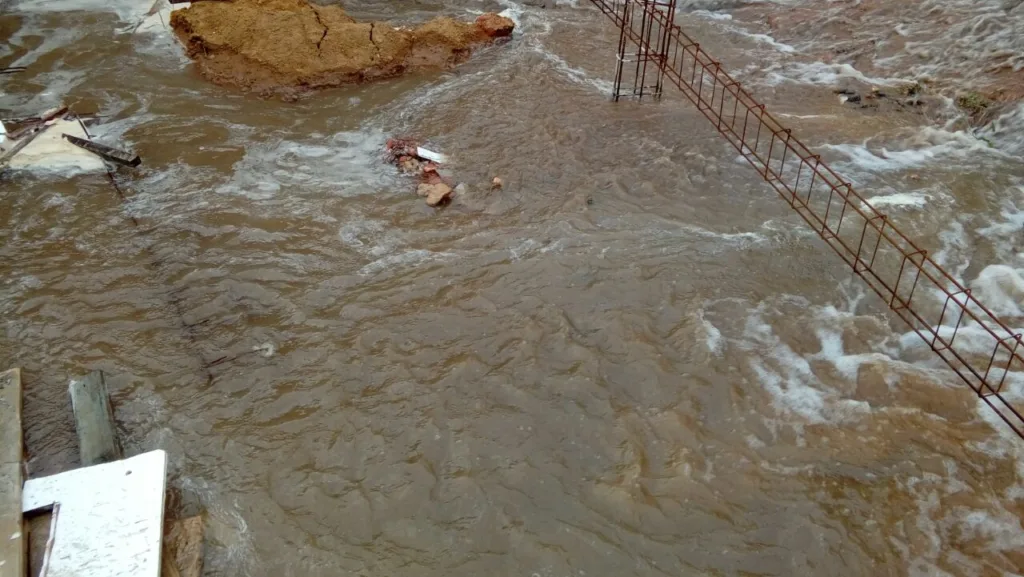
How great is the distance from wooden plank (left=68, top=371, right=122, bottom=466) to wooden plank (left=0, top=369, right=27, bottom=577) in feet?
1.08

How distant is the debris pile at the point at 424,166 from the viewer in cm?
745

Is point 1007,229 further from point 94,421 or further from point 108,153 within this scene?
point 108,153

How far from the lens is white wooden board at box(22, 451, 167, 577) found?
3832 mm

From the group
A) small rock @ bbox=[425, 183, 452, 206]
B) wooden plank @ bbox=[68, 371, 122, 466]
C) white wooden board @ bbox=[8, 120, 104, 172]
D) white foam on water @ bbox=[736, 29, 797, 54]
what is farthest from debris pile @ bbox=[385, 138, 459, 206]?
white foam on water @ bbox=[736, 29, 797, 54]

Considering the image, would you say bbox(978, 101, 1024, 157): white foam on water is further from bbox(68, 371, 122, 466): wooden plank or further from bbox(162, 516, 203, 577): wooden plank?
bbox(68, 371, 122, 466): wooden plank

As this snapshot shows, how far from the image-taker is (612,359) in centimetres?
558

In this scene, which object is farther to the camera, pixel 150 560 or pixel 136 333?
pixel 136 333

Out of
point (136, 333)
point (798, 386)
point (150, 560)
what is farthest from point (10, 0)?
point (798, 386)

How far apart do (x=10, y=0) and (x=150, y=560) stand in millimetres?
13607

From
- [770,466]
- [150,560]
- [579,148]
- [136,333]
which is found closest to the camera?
[150,560]

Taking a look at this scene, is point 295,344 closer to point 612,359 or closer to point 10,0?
point 612,359

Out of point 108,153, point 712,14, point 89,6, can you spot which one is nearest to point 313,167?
point 108,153

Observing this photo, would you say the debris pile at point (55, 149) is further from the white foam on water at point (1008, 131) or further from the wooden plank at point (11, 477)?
the white foam on water at point (1008, 131)

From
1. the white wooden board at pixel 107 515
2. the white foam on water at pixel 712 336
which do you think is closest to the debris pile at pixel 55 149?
the white wooden board at pixel 107 515
